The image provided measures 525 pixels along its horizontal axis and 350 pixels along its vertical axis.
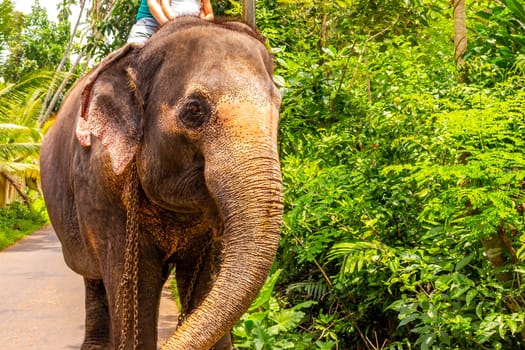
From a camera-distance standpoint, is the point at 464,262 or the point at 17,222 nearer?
the point at 464,262

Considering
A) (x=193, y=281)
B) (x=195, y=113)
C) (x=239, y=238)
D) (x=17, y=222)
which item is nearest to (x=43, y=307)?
(x=193, y=281)

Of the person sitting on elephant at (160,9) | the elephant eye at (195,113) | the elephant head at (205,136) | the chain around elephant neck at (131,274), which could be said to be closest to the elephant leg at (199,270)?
the chain around elephant neck at (131,274)

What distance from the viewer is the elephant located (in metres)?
3.50

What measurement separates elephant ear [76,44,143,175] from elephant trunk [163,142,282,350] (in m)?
0.58

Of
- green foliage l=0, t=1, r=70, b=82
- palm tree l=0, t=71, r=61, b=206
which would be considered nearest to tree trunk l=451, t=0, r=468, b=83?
palm tree l=0, t=71, r=61, b=206

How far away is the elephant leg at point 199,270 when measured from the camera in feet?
15.0

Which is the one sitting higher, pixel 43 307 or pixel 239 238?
pixel 239 238

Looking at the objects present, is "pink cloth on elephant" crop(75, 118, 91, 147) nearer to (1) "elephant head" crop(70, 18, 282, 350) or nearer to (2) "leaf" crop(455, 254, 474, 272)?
(1) "elephant head" crop(70, 18, 282, 350)

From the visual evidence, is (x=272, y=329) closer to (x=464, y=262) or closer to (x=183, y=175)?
(x=464, y=262)

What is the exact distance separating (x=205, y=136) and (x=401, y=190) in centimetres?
218

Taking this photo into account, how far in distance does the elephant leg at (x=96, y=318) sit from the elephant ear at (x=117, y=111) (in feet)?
6.06

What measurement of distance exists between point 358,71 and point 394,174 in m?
1.08

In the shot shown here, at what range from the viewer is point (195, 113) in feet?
12.7

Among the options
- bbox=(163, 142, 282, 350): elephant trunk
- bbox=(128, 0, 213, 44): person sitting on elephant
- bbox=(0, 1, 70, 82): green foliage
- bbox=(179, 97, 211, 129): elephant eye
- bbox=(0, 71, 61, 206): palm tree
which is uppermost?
bbox=(128, 0, 213, 44): person sitting on elephant
